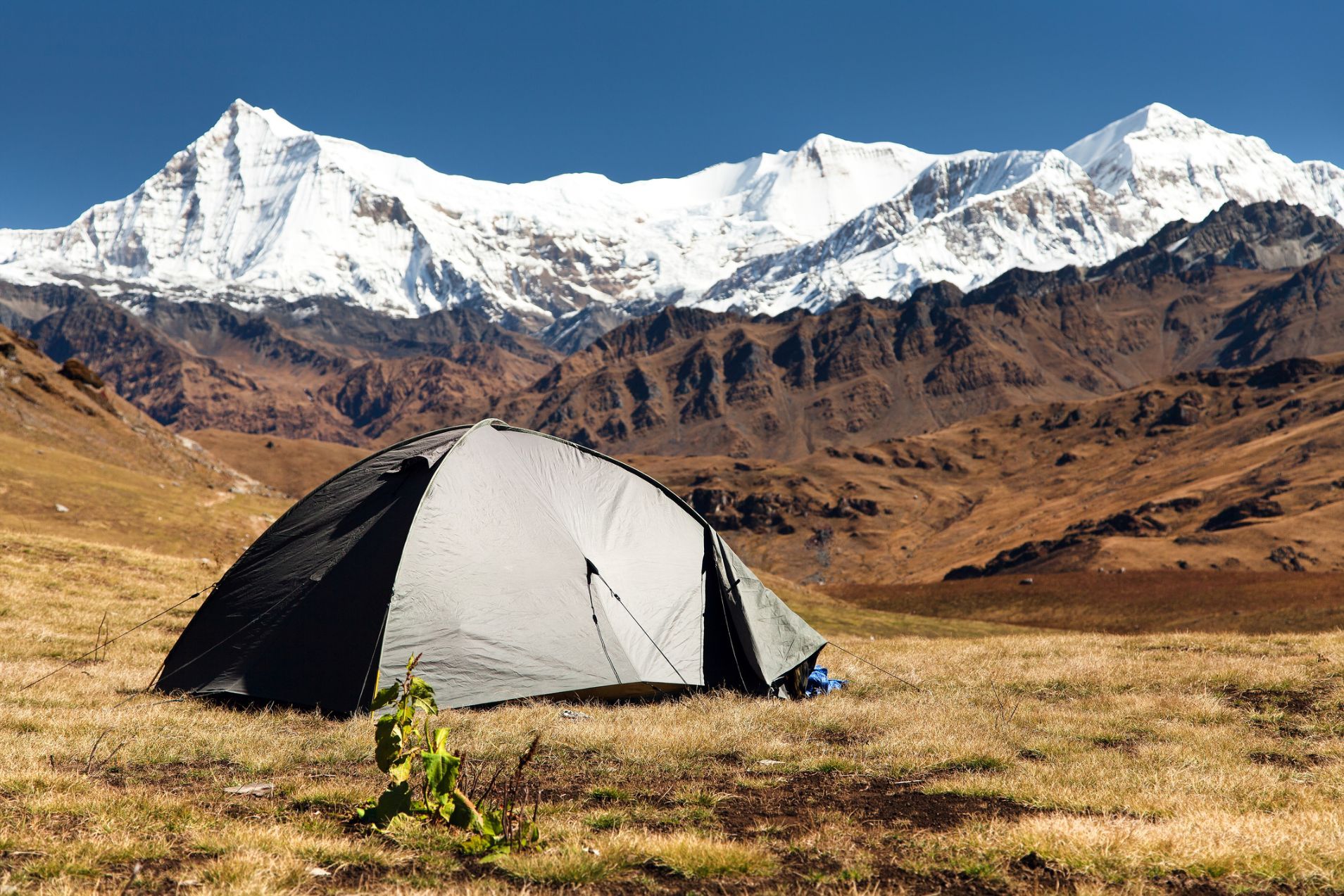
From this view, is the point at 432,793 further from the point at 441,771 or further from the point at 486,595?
the point at 486,595

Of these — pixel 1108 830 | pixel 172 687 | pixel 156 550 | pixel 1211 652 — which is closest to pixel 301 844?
pixel 1108 830

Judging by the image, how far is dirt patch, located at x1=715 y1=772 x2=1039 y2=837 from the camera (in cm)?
822

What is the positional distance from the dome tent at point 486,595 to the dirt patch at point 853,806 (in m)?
4.86

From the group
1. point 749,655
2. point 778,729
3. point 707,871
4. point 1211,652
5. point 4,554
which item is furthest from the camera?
point 4,554

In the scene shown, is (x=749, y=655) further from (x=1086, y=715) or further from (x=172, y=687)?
(x=172, y=687)

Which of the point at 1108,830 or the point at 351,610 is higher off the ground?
the point at 351,610

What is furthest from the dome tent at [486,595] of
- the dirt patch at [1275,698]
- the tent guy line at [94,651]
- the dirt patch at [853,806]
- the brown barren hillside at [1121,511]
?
the brown barren hillside at [1121,511]

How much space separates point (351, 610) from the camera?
1288cm

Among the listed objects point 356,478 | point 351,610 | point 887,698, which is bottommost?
point 887,698

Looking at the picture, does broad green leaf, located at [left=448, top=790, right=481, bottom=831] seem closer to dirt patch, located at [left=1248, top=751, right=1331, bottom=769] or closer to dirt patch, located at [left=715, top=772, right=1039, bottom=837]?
dirt patch, located at [left=715, top=772, right=1039, bottom=837]

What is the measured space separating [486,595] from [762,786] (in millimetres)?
5378

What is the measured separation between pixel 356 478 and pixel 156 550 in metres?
27.8

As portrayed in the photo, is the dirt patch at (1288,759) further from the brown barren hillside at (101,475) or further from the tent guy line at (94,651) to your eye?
the brown barren hillside at (101,475)

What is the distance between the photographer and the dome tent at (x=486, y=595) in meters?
12.9
